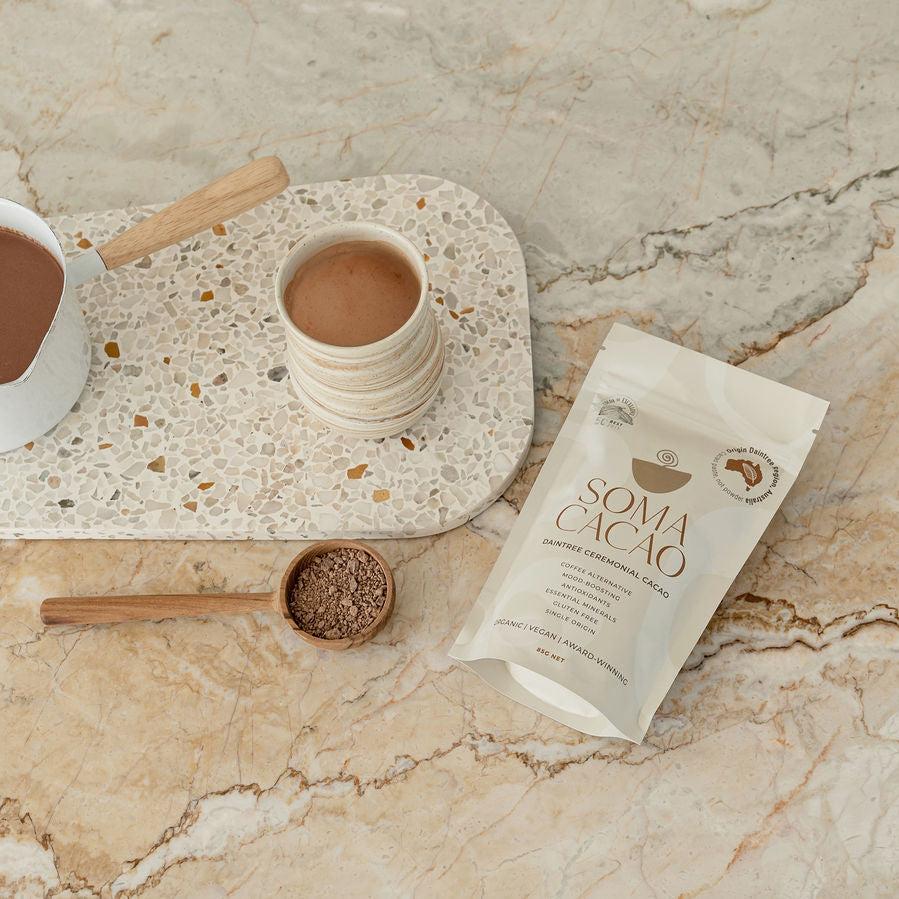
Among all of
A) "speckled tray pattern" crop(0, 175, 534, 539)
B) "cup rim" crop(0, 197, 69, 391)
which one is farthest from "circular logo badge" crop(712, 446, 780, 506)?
"cup rim" crop(0, 197, 69, 391)

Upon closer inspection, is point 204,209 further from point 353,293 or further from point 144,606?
point 144,606

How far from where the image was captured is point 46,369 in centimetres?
82

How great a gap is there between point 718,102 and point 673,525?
1.64 feet

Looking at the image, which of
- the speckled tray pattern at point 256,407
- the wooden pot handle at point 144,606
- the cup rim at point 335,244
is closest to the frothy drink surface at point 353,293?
the cup rim at point 335,244

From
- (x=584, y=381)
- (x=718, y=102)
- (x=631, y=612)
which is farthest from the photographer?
(x=718, y=102)

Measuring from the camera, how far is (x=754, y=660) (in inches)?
31.8

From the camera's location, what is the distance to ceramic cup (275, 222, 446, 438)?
0.74 meters

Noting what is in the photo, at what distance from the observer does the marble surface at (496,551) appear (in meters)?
0.77

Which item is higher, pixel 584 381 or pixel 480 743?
pixel 584 381

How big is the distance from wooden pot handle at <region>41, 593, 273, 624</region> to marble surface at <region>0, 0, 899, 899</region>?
33 millimetres

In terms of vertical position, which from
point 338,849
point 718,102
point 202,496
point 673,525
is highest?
point 718,102

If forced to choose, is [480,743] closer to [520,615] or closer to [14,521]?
[520,615]

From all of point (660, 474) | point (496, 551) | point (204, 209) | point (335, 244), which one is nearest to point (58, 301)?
point (204, 209)

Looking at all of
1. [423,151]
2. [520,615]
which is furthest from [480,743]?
[423,151]
